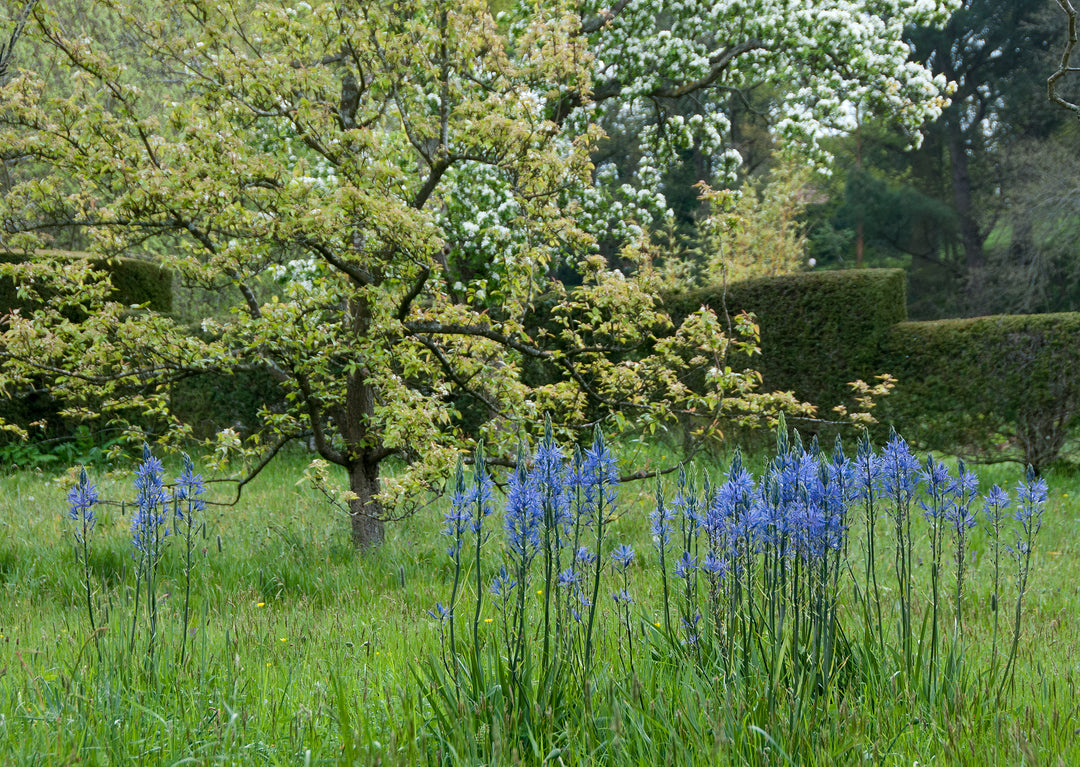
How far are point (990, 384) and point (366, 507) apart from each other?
267 inches

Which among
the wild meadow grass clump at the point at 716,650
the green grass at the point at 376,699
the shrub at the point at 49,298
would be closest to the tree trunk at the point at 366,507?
the green grass at the point at 376,699

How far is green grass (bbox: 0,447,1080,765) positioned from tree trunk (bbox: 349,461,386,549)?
2.66 feet

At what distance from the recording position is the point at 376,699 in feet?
9.05

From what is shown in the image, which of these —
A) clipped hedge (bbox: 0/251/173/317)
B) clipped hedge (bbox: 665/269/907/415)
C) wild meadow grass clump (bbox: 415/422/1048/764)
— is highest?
clipped hedge (bbox: 0/251/173/317)

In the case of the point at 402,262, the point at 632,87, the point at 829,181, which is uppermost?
the point at 829,181

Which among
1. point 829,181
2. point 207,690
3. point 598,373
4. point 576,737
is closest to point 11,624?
point 207,690

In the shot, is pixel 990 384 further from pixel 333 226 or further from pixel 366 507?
pixel 333 226

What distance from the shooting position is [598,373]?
6320 millimetres

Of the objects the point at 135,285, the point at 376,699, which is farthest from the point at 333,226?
the point at 135,285

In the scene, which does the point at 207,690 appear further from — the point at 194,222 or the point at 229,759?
the point at 194,222

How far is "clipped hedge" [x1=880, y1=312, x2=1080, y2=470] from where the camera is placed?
27.1 feet

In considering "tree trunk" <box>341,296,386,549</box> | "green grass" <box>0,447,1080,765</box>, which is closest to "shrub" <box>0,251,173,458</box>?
"tree trunk" <box>341,296,386,549</box>

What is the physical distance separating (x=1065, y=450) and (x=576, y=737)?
28.7 feet

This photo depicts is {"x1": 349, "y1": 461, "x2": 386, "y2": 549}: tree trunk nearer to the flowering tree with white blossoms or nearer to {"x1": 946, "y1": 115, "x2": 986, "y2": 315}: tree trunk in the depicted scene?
the flowering tree with white blossoms
